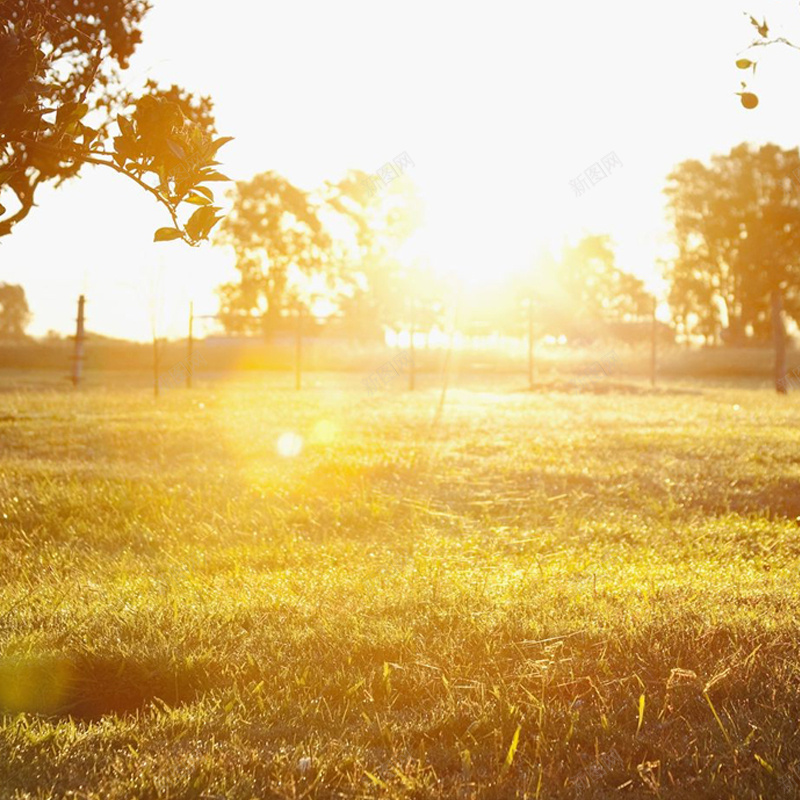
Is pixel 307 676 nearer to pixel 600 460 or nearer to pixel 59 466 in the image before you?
pixel 59 466

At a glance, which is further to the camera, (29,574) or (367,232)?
(367,232)

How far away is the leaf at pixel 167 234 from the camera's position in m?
4.02

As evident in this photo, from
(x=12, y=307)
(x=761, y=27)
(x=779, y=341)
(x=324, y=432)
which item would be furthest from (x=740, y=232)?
(x=12, y=307)

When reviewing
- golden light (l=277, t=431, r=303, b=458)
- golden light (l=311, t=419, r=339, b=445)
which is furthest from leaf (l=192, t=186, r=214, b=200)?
golden light (l=311, t=419, r=339, b=445)

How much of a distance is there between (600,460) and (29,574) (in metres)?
7.46

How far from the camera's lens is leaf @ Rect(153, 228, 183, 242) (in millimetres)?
4020

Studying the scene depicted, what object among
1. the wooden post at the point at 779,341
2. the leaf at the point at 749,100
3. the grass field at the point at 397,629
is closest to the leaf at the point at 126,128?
the grass field at the point at 397,629

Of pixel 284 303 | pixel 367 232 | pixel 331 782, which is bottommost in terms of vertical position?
pixel 331 782

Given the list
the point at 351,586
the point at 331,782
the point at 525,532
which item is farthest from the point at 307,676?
the point at 525,532

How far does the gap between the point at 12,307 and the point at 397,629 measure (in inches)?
4139

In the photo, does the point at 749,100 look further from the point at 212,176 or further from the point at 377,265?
the point at 377,265

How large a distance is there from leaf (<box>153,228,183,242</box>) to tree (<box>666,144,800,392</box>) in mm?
62879

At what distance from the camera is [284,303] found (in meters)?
66.1

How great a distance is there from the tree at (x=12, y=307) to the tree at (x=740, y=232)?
67713 mm
